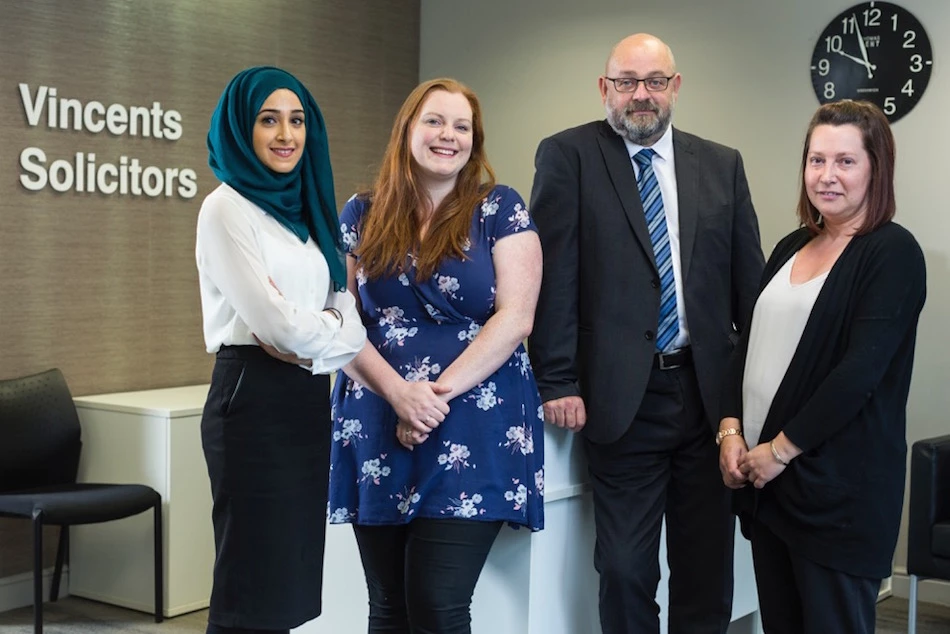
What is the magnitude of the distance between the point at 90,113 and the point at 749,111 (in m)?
2.88

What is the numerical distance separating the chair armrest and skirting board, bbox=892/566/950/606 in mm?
793

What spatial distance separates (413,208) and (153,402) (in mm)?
2289

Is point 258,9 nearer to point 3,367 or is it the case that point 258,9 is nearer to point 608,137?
point 3,367

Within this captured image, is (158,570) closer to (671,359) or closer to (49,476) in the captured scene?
(49,476)

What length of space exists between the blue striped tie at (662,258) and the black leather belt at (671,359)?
16 mm

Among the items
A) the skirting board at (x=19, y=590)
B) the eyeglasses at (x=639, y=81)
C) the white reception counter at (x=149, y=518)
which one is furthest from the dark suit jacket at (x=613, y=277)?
the skirting board at (x=19, y=590)

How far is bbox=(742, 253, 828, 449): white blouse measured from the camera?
243cm

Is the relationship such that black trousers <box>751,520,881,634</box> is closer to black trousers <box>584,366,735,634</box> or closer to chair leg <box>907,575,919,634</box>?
black trousers <box>584,366,735,634</box>

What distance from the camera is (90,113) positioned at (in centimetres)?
462

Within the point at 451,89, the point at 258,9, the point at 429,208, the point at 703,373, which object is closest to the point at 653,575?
the point at 703,373

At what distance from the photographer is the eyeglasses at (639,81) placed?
9.32 ft

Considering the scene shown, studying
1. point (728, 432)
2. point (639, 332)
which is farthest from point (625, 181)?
point (728, 432)

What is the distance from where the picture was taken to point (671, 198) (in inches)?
115

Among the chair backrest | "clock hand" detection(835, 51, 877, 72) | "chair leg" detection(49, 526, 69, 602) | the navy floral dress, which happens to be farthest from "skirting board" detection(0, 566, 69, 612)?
"clock hand" detection(835, 51, 877, 72)
